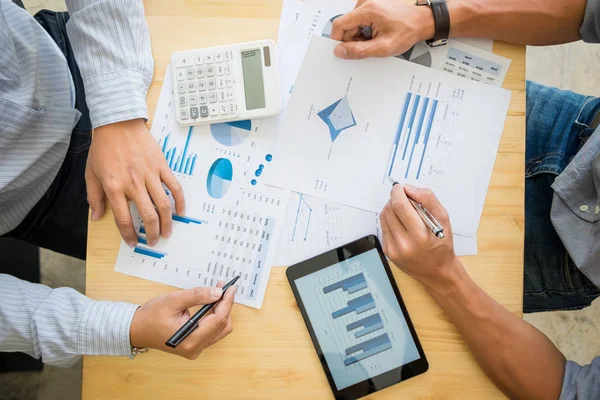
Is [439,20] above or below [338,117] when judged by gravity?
above

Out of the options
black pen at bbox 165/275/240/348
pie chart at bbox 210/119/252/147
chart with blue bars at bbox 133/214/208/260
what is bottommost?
black pen at bbox 165/275/240/348

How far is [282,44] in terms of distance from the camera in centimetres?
74

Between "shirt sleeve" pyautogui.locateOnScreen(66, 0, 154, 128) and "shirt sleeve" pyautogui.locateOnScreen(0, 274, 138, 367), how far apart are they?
27 cm

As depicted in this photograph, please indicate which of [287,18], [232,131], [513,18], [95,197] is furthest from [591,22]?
[95,197]

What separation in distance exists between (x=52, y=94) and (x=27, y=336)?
1.24 ft

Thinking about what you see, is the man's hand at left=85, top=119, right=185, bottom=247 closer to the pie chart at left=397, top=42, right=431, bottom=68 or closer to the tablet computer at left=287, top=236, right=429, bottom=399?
the tablet computer at left=287, top=236, right=429, bottom=399

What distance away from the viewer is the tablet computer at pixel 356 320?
0.71 meters

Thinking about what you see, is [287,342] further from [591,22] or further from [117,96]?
[591,22]

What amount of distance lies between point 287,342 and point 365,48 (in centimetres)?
44

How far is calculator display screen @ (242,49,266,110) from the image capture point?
2.38ft

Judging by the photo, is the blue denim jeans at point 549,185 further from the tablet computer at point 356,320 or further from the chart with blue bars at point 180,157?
the chart with blue bars at point 180,157

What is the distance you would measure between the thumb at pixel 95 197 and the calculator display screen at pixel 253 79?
254mm

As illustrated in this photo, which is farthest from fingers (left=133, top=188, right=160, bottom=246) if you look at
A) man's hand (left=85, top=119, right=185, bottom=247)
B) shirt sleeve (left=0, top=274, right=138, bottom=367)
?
shirt sleeve (left=0, top=274, right=138, bottom=367)

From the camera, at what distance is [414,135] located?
2.41 ft
